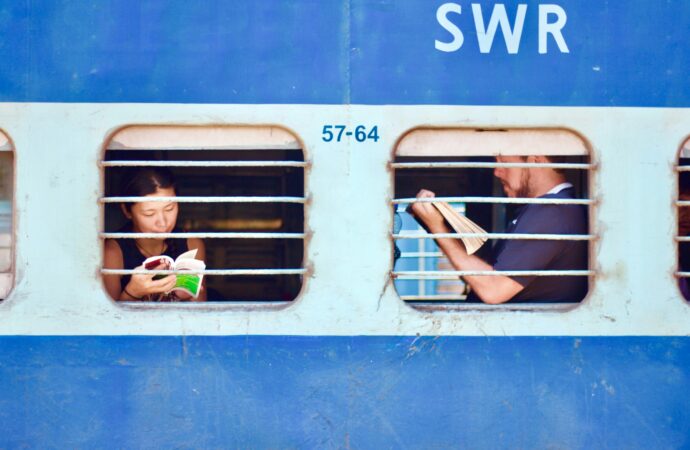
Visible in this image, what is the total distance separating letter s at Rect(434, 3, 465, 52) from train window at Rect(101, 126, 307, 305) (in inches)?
24.0

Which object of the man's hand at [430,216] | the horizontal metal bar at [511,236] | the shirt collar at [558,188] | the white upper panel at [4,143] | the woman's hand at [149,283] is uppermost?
the white upper panel at [4,143]

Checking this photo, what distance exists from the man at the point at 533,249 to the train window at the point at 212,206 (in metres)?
0.56

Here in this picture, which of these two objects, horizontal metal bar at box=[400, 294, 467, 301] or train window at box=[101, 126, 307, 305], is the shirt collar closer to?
train window at box=[101, 126, 307, 305]

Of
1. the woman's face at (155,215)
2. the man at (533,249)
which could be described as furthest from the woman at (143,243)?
the man at (533,249)

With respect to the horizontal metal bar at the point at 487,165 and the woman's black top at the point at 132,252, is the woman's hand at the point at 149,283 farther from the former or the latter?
the horizontal metal bar at the point at 487,165

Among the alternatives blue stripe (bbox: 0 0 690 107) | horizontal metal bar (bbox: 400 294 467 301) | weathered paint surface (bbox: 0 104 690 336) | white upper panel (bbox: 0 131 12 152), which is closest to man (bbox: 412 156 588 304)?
weathered paint surface (bbox: 0 104 690 336)

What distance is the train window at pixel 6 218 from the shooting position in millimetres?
3133

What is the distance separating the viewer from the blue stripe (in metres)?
3.07

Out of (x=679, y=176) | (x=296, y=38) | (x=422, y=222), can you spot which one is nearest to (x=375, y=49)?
(x=296, y=38)

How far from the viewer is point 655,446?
3.12 metres

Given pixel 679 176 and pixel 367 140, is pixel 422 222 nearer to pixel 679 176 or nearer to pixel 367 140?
pixel 367 140

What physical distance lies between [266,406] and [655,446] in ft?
4.52

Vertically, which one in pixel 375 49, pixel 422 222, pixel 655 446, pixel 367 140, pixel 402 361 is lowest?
pixel 655 446

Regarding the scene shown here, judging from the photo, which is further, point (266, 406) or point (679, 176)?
point (679, 176)
